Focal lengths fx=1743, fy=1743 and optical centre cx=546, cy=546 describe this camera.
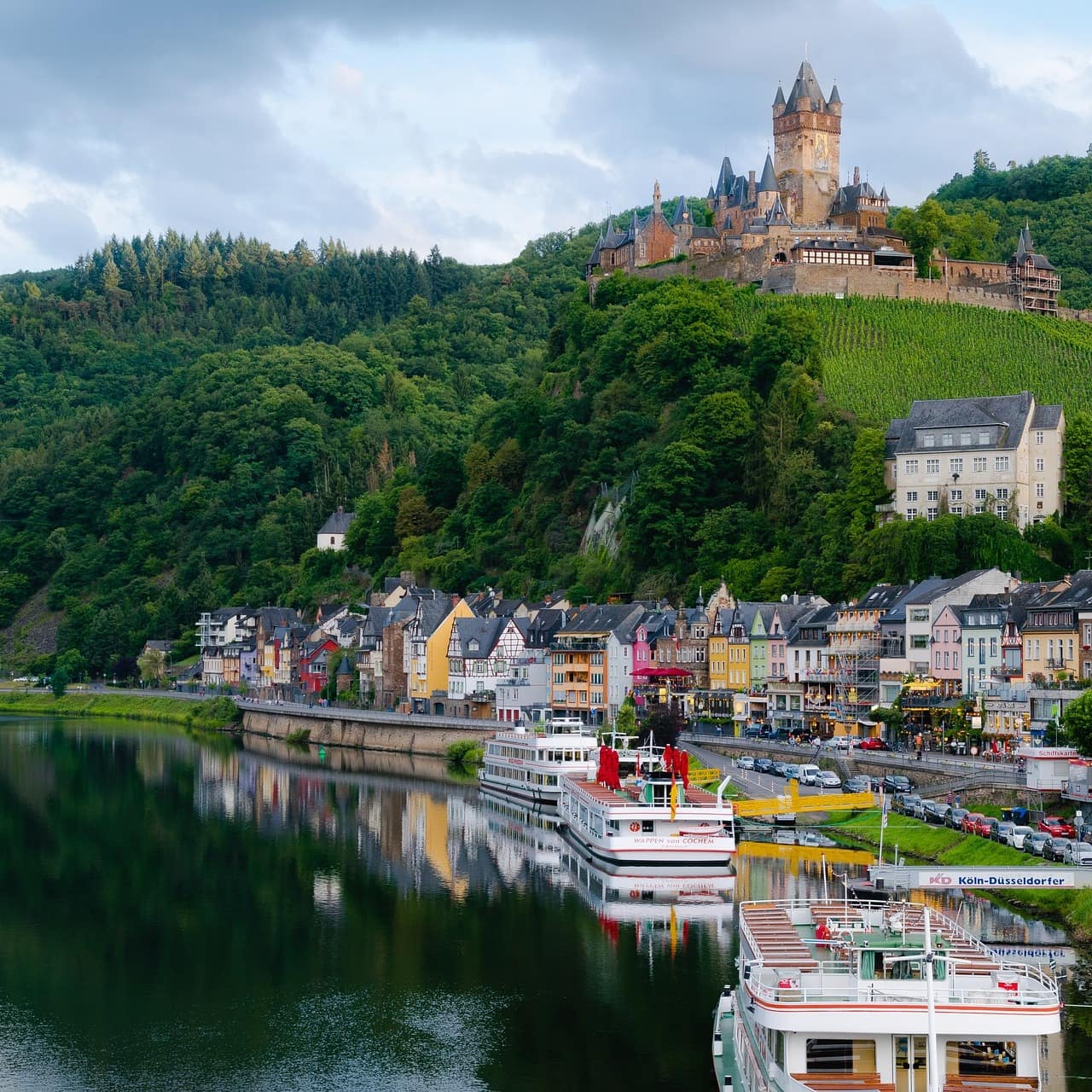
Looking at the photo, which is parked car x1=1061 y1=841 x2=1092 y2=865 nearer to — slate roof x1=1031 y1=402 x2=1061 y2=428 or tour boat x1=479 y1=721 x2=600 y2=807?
tour boat x1=479 y1=721 x2=600 y2=807

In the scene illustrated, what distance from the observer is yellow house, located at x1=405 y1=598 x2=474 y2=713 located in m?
97.3

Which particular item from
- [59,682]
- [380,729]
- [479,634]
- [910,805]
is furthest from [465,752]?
[59,682]

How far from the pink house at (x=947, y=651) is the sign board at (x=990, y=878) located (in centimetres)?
2732

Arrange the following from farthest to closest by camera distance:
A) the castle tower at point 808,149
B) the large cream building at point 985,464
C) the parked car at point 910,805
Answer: the castle tower at point 808,149 < the large cream building at point 985,464 < the parked car at point 910,805

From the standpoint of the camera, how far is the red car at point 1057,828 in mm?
47500

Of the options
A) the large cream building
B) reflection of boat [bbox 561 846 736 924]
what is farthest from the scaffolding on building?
reflection of boat [bbox 561 846 736 924]

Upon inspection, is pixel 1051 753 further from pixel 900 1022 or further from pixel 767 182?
pixel 767 182

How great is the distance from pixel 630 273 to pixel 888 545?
1899 inches

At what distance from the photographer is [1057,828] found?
47.8 meters

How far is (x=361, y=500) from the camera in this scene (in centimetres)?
13638

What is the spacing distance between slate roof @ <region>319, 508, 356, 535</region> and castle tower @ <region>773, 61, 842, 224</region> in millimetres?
44279

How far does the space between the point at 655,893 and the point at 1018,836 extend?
388 inches

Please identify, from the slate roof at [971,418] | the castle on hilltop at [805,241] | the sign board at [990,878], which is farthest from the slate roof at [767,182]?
the sign board at [990,878]

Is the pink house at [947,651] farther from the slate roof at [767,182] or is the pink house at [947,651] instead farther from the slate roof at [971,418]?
the slate roof at [767,182]
